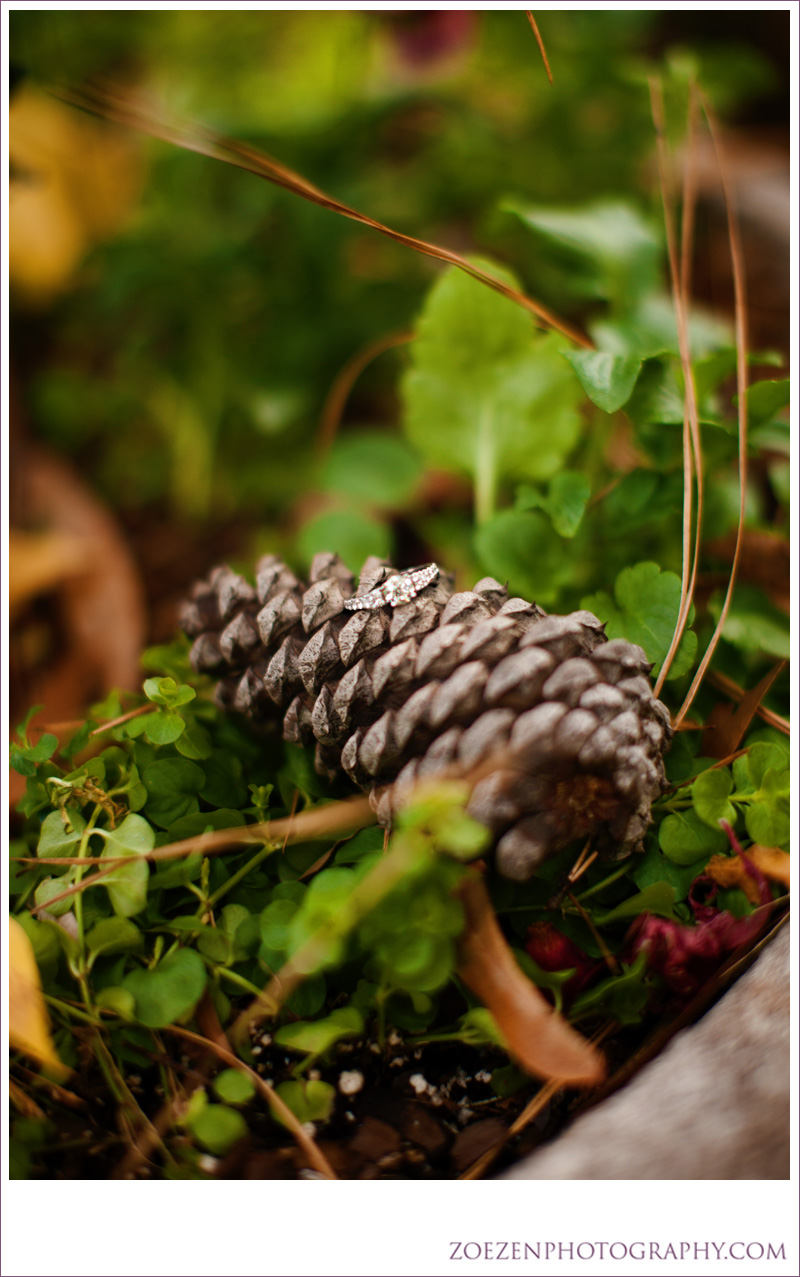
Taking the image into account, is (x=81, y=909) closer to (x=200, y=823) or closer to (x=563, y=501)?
(x=200, y=823)

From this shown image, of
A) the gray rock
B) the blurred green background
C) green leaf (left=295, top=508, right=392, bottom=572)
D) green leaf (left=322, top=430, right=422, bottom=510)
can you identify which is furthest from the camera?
the blurred green background

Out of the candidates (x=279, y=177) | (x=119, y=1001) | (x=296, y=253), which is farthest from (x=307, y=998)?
(x=296, y=253)

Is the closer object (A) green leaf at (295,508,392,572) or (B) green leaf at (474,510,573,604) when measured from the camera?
(B) green leaf at (474,510,573,604)

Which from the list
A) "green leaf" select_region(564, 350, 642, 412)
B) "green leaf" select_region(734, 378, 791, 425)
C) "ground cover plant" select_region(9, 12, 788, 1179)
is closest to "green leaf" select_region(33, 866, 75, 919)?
"ground cover plant" select_region(9, 12, 788, 1179)

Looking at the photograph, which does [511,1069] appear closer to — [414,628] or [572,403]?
[414,628]

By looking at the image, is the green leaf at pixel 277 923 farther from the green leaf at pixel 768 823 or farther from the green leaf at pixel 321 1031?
the green leaf at pixel 768 823

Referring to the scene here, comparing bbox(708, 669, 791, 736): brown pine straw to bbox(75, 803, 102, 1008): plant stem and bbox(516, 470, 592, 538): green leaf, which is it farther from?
bbox(75, 803, 102, 1008): plant stem
